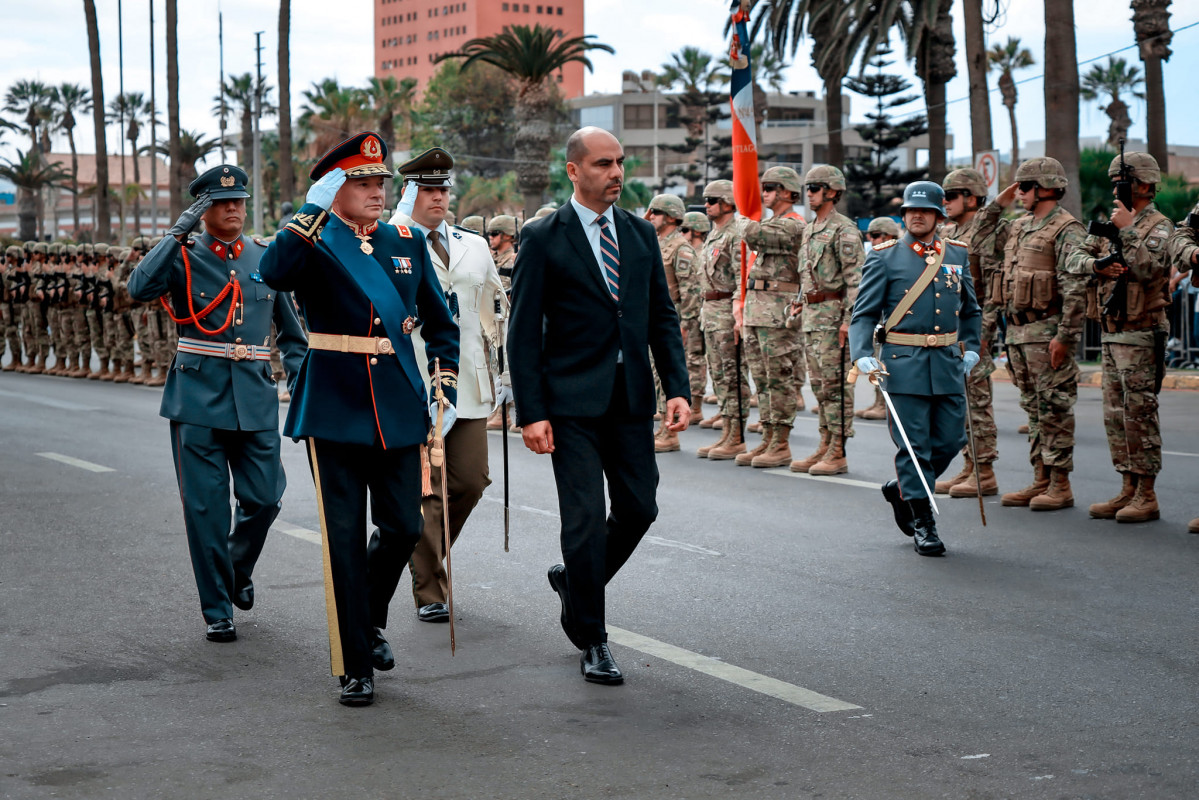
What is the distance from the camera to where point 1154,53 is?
34656 mm

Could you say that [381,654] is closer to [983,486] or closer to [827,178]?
[983,486]

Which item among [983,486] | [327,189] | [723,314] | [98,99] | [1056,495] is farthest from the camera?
[98,99]

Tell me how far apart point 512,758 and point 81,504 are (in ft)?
22.7

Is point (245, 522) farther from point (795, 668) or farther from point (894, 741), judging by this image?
point (894, 741)

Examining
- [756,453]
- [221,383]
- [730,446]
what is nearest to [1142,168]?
[756,453]

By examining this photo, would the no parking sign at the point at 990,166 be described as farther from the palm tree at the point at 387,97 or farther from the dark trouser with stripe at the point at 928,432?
the palm tree at the point at 387,97

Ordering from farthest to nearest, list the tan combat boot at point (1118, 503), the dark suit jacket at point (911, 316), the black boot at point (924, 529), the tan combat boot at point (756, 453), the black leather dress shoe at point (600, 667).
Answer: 1. the tan combat boot at point (756, 453)
2. the tan combat boot at point (1118, 503)
3. the dark suit jacket at point (911, 316)
4. the black boot at point (924, 529)
5. the black leather dress shoe at point (600, 667)

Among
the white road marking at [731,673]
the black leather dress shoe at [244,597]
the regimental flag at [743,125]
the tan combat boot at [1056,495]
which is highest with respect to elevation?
the regimental flag at [743,125]

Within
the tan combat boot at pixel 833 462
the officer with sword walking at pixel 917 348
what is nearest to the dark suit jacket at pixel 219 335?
the officer with sword walking at pixel 917 348

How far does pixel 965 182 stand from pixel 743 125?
4202 millimetres

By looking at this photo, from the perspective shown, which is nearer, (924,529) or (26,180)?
(924,529)

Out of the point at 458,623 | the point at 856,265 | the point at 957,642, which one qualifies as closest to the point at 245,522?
the point at 458,623

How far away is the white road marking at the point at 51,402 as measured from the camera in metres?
19.3

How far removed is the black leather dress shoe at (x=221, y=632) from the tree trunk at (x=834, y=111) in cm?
3670
